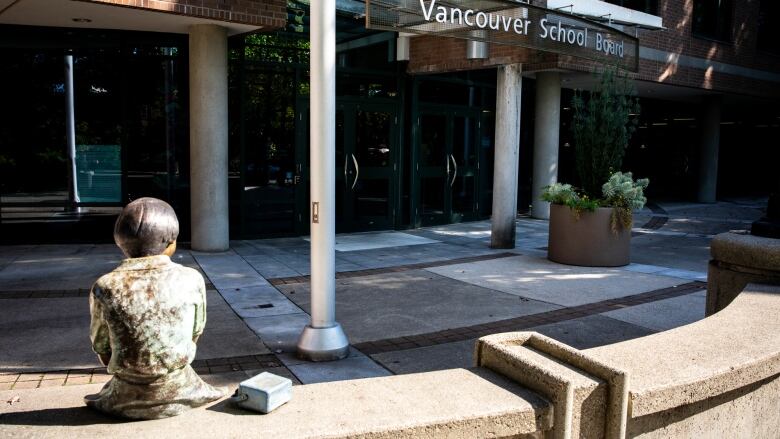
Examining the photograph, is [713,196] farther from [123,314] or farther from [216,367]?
[123,314]

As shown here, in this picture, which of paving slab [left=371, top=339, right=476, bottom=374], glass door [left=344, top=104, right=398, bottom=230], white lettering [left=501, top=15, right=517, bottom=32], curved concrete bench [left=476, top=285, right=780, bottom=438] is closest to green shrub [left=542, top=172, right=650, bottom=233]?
white lettering [left=501, top=15, right=517, bottom=32]

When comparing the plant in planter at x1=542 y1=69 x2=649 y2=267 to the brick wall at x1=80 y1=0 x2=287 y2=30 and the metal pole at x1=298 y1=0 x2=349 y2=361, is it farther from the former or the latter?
the metal pole at x1=298 y1=0 x2=349 y2=361

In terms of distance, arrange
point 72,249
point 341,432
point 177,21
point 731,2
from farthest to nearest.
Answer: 1. point 731,2
2. point 72,249
3. point 177,21
4. point 341,432

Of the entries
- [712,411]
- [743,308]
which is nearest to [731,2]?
[743,308]

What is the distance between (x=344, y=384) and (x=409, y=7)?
19.2 feet

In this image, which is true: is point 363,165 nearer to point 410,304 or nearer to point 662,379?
point 410,304

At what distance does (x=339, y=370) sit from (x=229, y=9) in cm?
600

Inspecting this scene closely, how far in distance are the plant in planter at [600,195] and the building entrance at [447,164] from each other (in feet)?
12.5

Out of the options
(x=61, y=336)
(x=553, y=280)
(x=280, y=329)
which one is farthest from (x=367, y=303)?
(x=61, y=336)

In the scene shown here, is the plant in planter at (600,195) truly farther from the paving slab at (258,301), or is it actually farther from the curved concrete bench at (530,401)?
A: the curved concrete bench at (530,401)

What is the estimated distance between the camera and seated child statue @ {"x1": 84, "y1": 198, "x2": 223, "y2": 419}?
2307 mm

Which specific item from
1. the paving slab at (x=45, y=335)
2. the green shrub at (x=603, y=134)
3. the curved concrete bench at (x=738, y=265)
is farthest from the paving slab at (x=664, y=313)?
the paving slab at (x=45, y=335)

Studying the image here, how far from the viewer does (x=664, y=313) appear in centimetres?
708

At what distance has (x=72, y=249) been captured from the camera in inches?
404
